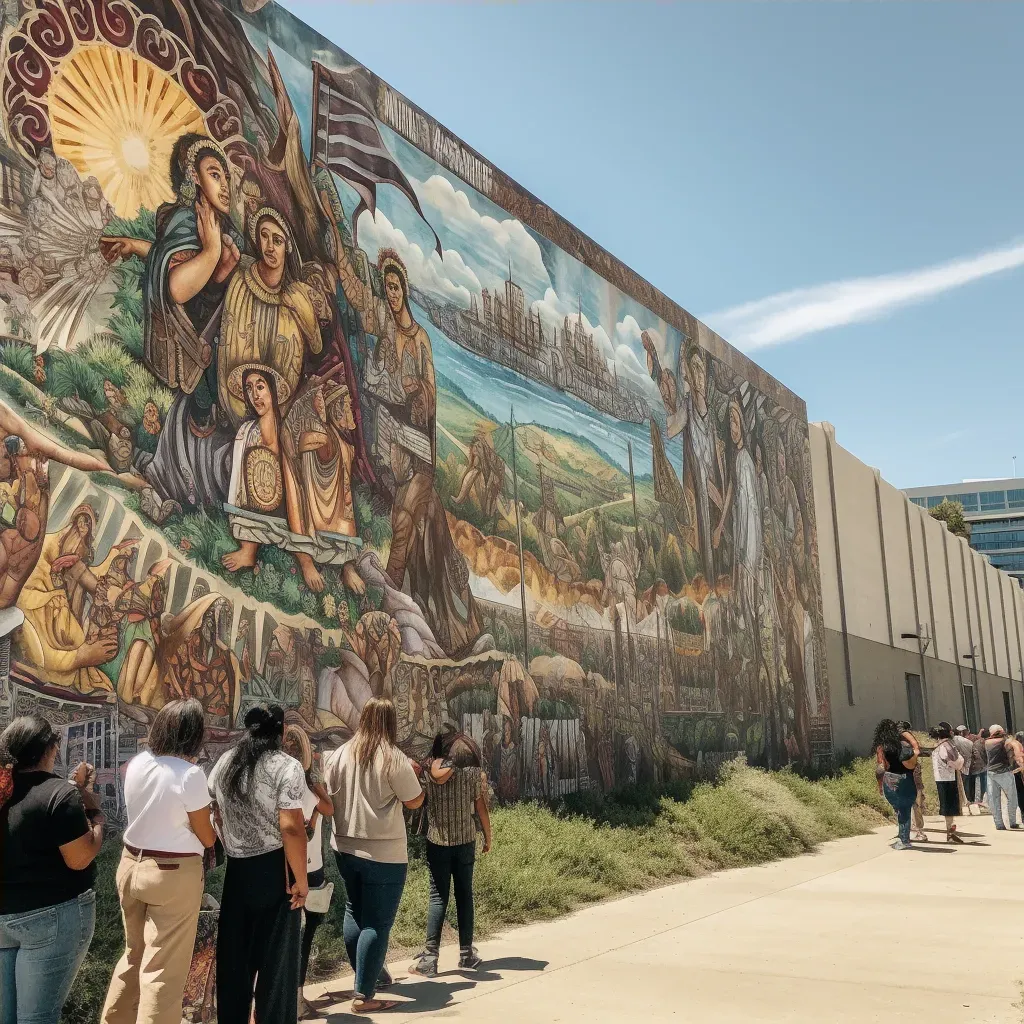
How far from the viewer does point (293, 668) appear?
10203mm

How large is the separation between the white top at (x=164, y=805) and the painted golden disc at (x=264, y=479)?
5431mm

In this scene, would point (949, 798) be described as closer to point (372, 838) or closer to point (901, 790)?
point (901, 790)

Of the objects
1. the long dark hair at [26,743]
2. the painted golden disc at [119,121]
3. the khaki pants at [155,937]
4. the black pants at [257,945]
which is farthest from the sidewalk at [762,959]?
the painted golden disc at [119,121]

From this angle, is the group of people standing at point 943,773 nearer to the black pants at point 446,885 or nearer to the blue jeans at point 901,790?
the blue jeans at point 901,790

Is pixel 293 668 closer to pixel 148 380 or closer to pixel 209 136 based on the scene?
pixel 148 380

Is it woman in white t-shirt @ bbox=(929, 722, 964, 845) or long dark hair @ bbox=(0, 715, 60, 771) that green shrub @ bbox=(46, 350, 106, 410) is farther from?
woman in white t-shirt @ bbox=(929, 722, 964, 845)

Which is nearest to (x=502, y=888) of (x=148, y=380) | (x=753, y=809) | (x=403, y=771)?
(x=403, y=771)

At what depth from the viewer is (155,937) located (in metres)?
4.70

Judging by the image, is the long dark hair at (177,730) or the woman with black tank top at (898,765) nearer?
the long dark hair at (177,730)

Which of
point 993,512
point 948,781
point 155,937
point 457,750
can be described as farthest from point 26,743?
point 993,512

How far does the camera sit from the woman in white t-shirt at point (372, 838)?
6289 mm

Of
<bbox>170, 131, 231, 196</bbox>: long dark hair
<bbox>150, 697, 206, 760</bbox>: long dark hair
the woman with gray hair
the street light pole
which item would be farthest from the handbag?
the street light pole

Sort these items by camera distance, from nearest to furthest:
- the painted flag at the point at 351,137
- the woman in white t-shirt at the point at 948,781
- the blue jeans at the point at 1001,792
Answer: the painted flag at the point at 351,137 < the woman in white t-shirt at the point at 948,781 < the blue jeans at the point at 1001,792

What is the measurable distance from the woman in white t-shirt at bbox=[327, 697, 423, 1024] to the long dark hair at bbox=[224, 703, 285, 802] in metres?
1.12
